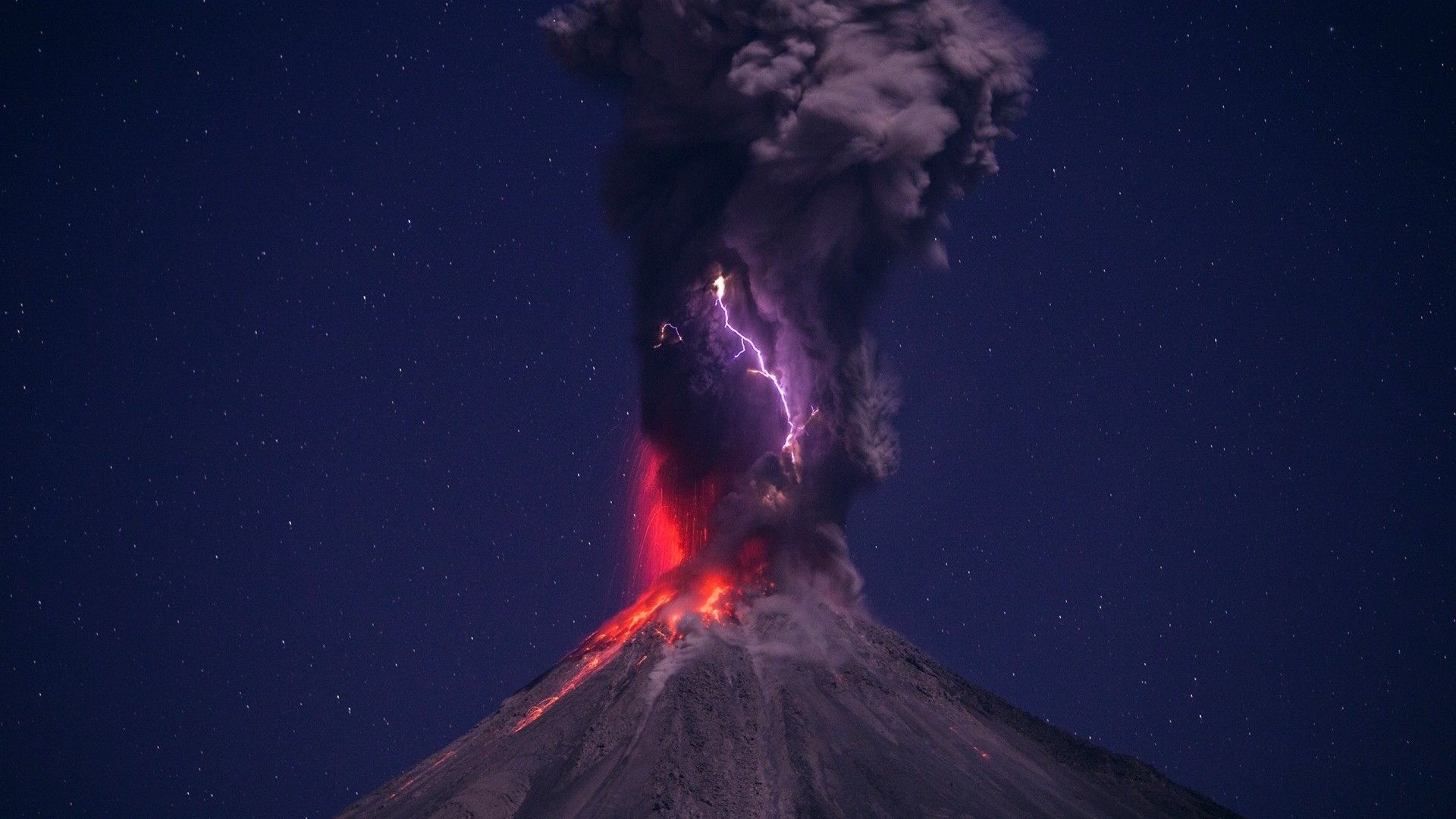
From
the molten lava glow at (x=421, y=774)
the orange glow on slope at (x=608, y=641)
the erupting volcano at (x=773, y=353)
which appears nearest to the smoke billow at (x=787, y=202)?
the erupting volcano at (x=773, y=353)

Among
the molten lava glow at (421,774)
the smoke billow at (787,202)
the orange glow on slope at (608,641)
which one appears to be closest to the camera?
the molten lava glow at (421,774)

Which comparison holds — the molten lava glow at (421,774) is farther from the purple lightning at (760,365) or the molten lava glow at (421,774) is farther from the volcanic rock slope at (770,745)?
the purple lightning at (760,365)

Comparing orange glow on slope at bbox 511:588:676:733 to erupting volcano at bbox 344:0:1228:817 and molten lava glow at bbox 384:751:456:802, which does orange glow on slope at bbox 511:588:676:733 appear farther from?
molten lava glow at bbox 384:751:456:802

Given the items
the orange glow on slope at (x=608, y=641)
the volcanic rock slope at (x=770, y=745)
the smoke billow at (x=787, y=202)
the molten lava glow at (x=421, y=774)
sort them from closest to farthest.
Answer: the volcanic rock slope at (x=770, y=745)
the molten lava glow at (x=421, y=774)
the orange glow on slope at (x=608, y=641)
the smoke billow at (x=787, y=202)

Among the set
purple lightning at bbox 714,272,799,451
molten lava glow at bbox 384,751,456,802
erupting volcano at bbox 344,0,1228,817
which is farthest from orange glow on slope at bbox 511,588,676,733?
purple lightning at bbox 714,272,799,451

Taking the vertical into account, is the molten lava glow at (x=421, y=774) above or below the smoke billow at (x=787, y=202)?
below

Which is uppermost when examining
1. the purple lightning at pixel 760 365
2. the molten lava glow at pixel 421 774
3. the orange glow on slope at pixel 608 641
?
the purple lightning at pixel 760 365

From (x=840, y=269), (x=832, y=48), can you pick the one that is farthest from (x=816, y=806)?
(x=832, y=48)
